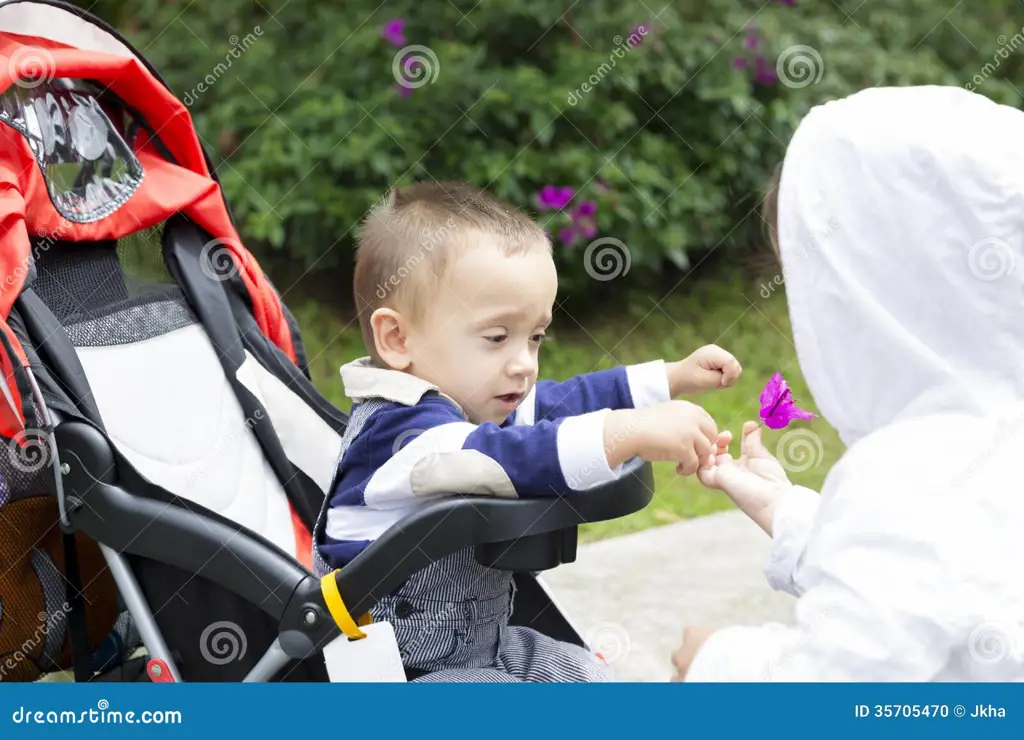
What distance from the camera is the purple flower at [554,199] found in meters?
5.24

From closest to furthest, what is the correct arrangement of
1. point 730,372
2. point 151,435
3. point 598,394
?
point 730,372, point 598,394, point 151,435

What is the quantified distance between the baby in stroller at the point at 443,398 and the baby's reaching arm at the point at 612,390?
216 mm

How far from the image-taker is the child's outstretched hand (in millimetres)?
1713

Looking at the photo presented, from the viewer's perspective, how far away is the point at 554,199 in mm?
5250

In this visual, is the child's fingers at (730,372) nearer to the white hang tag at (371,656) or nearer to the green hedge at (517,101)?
the white hang tag at (371,656)

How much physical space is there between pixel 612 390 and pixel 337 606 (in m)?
0.64

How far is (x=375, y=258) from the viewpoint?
1983mm

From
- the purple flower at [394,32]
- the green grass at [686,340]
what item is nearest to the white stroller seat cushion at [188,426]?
the green grass at [686,340]

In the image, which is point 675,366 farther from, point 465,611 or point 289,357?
point 289,357

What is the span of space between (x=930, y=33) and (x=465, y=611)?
523 cm

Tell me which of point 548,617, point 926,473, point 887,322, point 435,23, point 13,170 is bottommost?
point 548,617

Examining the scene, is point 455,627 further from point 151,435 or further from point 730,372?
point 151,435

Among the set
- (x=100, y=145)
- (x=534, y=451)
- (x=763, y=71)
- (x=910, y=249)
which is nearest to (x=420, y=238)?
(x=534, y=451)
